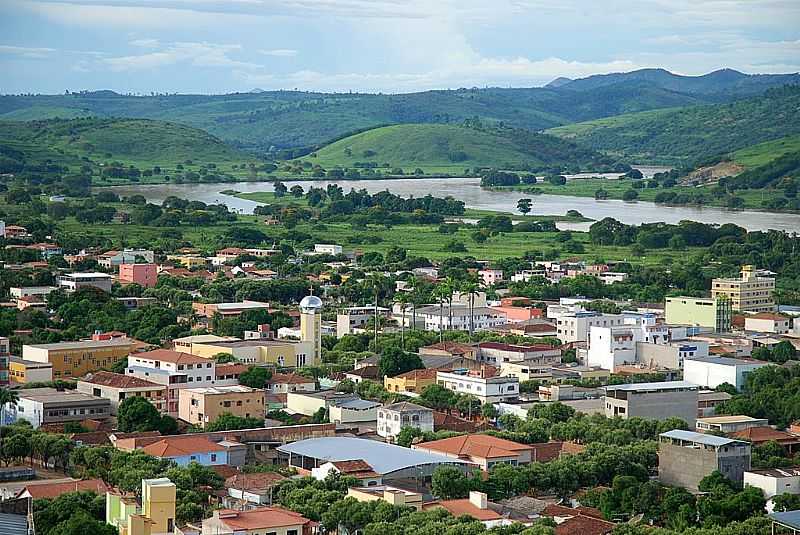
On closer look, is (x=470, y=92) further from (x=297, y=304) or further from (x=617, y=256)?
(x=297, y=304)

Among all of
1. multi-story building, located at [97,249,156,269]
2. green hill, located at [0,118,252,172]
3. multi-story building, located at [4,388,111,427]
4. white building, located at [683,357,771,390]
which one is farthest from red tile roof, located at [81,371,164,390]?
green hill, located at [0,118,252,172]

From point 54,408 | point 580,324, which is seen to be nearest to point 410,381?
point 54,408

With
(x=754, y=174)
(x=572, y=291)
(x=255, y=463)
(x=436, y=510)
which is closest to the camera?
(x=436, y=510)

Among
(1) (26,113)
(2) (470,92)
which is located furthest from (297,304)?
(2) (470,92)

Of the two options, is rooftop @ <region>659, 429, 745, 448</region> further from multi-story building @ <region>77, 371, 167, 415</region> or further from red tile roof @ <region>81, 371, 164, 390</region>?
red tile roof @ <region>81, 371, 164, 390</region>

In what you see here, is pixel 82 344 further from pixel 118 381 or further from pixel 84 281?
pixel 84 281

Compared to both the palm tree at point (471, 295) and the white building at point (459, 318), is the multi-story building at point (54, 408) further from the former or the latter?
the white building at point (459, 318)

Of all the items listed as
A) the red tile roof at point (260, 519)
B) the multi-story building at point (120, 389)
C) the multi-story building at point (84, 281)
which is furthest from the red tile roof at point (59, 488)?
the multi-story building at point (84, 281)
